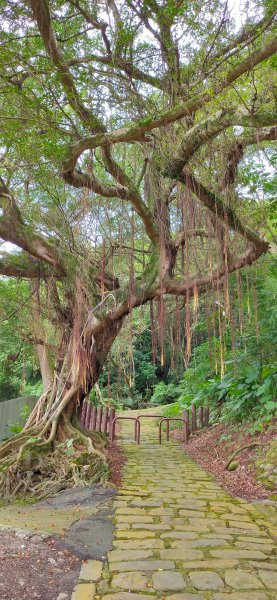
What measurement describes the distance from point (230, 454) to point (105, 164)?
4394 mm

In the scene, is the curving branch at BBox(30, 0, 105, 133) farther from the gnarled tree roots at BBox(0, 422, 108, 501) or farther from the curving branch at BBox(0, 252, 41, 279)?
the gnarled tree roots at BBox(0, 422, 108, 501)

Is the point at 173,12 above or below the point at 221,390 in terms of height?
above

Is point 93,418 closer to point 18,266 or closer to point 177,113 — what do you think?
point 18,266

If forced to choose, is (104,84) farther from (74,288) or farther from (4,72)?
(74,288)

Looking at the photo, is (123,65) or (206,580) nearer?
(206,580)

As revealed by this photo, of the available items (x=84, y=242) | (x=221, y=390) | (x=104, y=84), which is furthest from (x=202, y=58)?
(x=221, y=390)

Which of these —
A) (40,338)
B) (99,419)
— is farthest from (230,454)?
(40,338)

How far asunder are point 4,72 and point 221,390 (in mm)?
6586

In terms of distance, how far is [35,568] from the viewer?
2611 mm

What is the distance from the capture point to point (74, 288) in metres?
6.48

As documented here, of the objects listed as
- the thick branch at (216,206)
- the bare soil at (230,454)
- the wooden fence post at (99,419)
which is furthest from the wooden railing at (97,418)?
the thick branch at (216,206)

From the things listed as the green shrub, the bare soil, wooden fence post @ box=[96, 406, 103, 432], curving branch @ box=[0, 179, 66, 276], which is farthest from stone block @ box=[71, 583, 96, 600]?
the green shrub

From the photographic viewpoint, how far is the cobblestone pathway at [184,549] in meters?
2.41

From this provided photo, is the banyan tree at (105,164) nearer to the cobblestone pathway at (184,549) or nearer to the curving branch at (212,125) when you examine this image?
the curving branch at (212,125)
